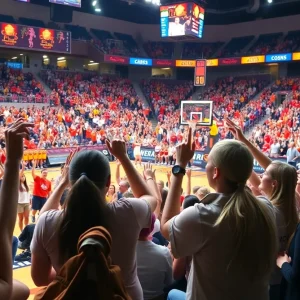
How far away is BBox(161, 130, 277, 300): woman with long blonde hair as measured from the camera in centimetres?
205

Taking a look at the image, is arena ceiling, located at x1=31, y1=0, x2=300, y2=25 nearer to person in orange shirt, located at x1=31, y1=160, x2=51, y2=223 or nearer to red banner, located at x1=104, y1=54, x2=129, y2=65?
red banner, located at x1=104, y1=54, x2=129, y2=65

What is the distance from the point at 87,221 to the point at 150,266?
1278 millimetres

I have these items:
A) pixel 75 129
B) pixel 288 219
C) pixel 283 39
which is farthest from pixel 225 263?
pixel 283 39

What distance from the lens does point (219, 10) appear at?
34125mm

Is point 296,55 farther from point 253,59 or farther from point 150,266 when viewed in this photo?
point 150,266

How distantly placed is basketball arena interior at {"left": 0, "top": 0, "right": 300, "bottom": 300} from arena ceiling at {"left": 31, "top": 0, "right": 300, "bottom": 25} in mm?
104

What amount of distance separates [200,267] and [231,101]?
28.6 metres

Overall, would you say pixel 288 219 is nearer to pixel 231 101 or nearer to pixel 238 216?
pixel 238 216

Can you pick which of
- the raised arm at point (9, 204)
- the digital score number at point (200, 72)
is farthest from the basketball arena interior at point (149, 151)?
the digital score number at point (200, 72)

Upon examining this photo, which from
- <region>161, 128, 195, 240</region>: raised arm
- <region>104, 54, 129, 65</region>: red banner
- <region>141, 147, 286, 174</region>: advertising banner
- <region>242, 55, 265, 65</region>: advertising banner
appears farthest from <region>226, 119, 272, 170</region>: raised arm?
<region>242, 55, 265, 65</region>: advertising banner

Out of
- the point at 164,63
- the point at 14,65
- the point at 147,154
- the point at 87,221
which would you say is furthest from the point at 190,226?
the point at 164,63

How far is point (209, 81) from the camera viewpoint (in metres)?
34.0

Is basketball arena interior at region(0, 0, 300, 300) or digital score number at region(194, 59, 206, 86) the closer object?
basketball arena interior at region(0, 0, 300, 300)

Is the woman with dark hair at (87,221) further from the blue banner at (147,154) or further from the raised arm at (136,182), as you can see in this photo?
the blue banner at (147,154)
